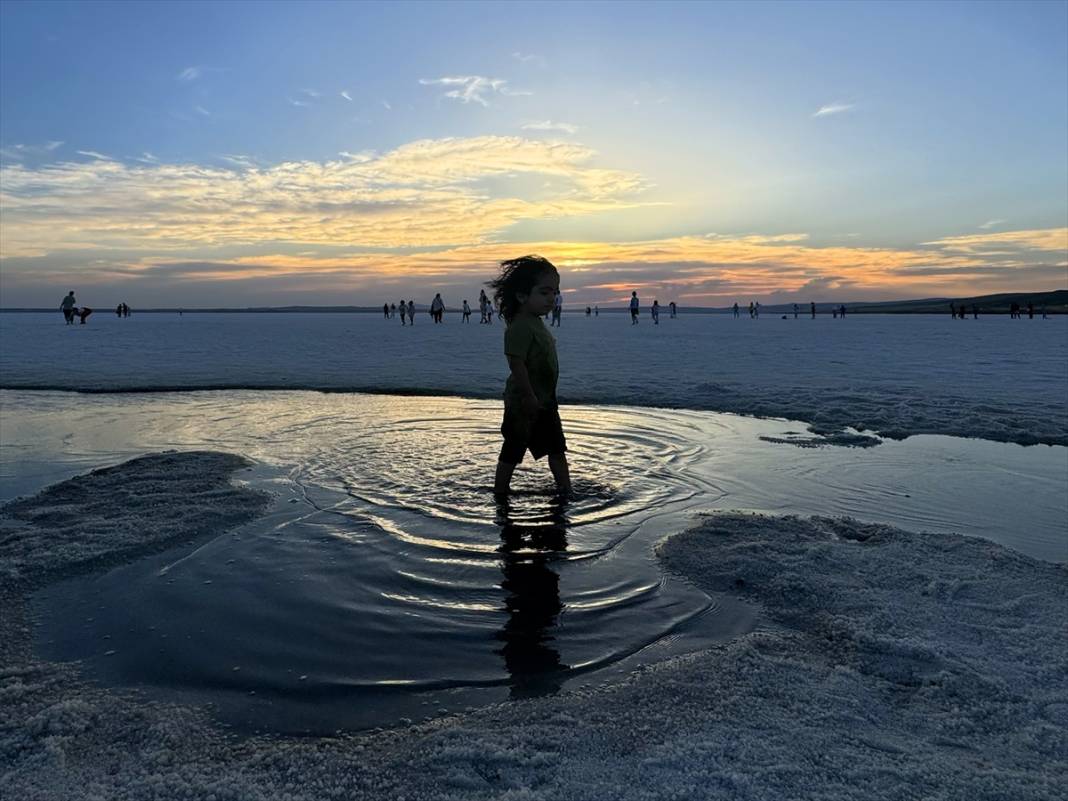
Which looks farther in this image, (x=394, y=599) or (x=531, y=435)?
(x=531, y=435)

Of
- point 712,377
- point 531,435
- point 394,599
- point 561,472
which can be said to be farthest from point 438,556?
point 712,377

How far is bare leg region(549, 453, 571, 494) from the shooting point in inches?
233

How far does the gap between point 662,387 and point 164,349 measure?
19.1m

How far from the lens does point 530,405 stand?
5711 mm

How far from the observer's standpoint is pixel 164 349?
2516 cm

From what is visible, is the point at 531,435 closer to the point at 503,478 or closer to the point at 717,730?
the point at 503,478

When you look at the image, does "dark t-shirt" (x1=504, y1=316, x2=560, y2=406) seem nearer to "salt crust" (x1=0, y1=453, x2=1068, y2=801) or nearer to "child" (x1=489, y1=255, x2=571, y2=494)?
"child" (x1=489, y1=255, x2=571, y2=494)

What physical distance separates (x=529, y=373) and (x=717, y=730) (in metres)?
3.72

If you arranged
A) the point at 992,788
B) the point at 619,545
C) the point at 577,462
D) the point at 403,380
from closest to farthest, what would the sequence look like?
the point at 992,788 < the point at 619,545 < the point at 577,462 < the point at 403,380

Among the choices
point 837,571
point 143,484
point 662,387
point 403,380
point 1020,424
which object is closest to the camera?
point 837,571

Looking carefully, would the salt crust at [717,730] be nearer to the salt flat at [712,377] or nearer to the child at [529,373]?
the child at [529,373]

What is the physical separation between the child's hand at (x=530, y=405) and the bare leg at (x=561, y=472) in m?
0.43

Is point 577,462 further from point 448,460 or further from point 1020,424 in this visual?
point 1020,424

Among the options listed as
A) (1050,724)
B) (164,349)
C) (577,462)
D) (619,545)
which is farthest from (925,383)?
(164,349)
